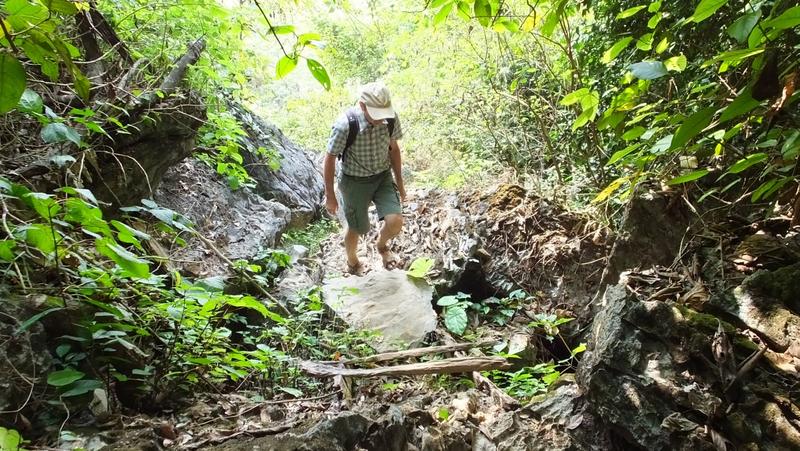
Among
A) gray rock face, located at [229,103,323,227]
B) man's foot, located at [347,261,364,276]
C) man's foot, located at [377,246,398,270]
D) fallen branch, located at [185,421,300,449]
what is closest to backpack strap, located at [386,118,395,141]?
man's foot, located at [377,246,398,270]

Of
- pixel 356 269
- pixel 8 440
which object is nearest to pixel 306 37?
pixel 8 440

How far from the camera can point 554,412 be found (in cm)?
232

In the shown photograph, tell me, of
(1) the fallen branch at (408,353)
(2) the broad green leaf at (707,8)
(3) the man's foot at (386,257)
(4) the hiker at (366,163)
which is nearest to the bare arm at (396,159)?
(4) the hiker at (366,163)

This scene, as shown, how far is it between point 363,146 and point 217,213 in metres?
2.11

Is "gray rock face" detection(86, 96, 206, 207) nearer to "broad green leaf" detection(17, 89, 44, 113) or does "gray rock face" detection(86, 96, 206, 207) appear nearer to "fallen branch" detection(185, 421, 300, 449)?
"broad green leaf" detection(17, 89, 44, 113)

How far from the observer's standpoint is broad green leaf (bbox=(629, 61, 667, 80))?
4.59 feet

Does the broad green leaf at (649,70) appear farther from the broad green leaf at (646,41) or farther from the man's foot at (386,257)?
the man's foot at (386,257)

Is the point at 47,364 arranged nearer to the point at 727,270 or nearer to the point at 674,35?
the point at 727,270

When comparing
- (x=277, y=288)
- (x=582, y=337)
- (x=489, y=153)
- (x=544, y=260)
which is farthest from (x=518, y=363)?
(x=489, y=153)

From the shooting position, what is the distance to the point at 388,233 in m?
4.93

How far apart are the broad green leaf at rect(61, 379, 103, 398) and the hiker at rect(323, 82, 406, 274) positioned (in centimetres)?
283

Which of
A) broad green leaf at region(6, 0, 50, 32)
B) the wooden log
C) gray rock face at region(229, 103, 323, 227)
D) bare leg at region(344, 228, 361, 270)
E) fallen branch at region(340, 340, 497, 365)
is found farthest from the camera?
gray rock face at region(229, 103, 323, 227)

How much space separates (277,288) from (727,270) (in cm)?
350

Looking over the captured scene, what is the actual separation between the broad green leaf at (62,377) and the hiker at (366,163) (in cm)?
288
